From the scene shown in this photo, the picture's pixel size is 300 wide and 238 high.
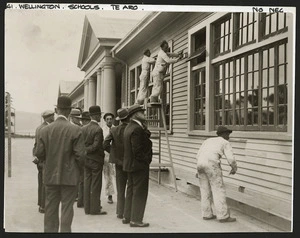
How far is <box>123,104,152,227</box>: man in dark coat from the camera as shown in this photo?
21.5ft

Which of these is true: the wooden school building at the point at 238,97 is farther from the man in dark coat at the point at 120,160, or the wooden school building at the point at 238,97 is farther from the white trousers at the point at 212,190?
the man in dark coat at the point at 120,160

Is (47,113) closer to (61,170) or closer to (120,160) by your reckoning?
(120,160)

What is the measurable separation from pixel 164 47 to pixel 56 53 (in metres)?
2.77

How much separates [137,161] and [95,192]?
1.44 meters

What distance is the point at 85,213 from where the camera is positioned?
7.61 metres

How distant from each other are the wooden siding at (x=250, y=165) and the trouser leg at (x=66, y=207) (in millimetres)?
2899

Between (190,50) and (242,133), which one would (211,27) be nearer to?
(190,50)

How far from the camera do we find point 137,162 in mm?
6590

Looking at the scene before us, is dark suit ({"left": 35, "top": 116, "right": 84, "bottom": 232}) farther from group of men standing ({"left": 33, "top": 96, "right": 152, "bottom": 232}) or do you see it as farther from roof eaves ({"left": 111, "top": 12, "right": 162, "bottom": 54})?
roof eaves ({"left": 111, "top": 12, "right": 162, "bottom": 54})

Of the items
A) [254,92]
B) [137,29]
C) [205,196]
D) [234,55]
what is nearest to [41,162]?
[205,196]

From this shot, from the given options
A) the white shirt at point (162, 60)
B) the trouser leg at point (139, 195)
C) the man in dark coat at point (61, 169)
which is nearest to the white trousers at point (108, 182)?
the trouser leg at point (139, 195)

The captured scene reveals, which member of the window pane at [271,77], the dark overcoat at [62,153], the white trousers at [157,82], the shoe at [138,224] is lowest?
the shoe at [138,224]

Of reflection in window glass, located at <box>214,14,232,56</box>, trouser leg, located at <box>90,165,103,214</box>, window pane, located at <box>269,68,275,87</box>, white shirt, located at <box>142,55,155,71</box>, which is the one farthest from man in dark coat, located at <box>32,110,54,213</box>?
white shirt, located at <box>142,55,155,71</box>

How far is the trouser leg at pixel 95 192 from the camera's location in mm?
7527
